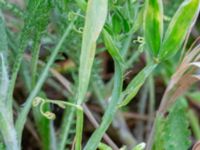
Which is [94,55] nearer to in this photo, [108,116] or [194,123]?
[108,116]

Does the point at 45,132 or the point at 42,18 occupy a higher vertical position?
the point at 42,18

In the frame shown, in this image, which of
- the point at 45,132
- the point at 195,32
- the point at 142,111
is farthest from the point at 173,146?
the point at 195,32

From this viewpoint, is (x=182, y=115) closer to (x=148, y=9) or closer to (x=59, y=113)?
(x=148, y=9)

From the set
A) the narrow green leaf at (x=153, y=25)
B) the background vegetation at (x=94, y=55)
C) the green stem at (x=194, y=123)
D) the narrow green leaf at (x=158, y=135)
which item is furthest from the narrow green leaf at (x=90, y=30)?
the green stem at (x=194, y=123)

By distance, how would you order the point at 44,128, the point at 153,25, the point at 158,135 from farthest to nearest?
the point at 44,128 → the point at 158,135 → the point at 153,25

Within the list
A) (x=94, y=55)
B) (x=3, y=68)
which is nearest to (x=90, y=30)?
(x=94, y=55)

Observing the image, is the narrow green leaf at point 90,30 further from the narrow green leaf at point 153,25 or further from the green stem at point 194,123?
the green stem at point 194,123
